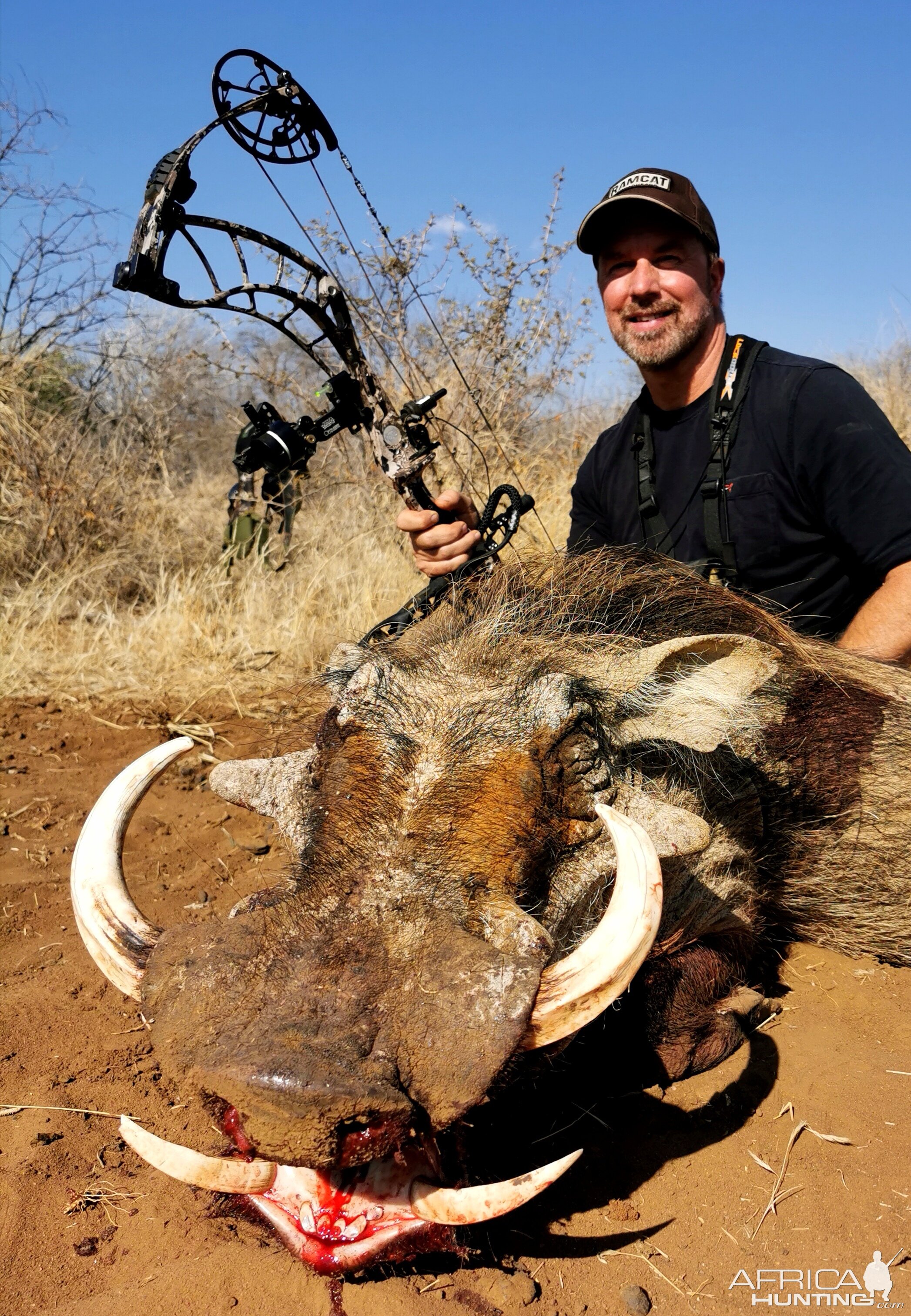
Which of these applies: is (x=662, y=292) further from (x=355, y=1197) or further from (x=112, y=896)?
(x=355, y=1197)

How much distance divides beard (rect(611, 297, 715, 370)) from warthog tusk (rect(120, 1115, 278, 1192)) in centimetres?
291

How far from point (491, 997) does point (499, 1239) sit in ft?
2.21

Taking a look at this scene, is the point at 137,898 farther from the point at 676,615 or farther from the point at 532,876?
the point at 676,615

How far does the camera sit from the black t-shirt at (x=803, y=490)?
2947 mm

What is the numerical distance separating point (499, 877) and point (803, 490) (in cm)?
193

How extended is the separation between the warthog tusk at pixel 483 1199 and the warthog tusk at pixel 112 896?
0.63m

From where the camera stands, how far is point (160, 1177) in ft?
6.67

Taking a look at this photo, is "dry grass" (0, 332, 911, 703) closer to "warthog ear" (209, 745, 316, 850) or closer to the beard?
the beard

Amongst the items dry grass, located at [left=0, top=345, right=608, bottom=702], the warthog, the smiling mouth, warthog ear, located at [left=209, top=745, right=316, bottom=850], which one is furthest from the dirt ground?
the smiling mouth

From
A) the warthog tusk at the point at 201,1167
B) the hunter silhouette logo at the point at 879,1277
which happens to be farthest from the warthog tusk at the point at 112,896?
the hunter silhouette logo at the point at 879,1277

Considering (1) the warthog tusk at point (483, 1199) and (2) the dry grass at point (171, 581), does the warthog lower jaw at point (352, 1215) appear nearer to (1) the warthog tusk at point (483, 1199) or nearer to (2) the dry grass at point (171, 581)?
(1) the warthog tusk at point (483, 1199)

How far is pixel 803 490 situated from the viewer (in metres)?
3.10

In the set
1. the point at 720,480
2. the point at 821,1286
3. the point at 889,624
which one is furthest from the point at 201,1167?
the point at 720,480

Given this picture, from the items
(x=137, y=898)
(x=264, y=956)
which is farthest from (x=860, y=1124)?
(x=137, y=898)
